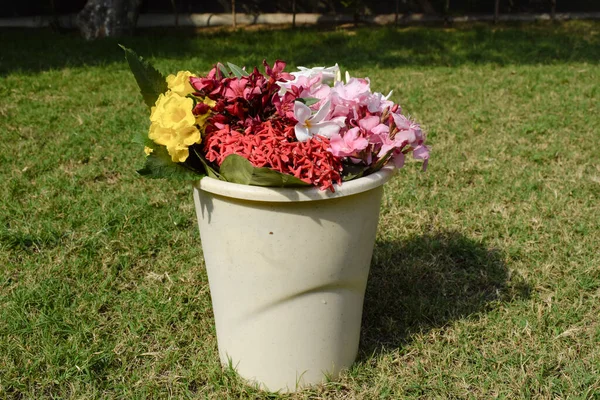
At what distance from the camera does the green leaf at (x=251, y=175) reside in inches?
66.2

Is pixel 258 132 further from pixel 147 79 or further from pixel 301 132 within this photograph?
pixel 147 79

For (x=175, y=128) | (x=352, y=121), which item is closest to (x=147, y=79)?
(x=175, y=128)

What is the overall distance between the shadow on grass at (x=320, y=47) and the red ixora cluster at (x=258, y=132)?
5.29 meters

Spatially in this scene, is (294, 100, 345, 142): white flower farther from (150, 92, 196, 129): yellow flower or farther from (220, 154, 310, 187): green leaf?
(150, 92, 196, 129): yellow flower

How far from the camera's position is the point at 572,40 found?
8875 mm

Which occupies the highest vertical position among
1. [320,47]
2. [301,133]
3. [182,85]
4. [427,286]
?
[182,85]

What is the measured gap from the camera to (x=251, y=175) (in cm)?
172

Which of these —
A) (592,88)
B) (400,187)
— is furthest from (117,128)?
(592,88)

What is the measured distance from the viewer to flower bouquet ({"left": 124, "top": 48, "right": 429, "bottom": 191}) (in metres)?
1.74

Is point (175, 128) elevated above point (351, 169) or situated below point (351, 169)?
above

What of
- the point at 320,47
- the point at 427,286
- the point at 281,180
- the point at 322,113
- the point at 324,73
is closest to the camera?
the point at 281,180

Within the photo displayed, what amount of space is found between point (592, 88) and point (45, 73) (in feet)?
18.4

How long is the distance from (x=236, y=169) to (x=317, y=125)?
274mm

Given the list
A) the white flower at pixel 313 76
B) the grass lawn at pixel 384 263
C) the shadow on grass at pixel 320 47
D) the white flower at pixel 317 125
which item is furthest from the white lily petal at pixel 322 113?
the shadow on grass at pixel 320 47
